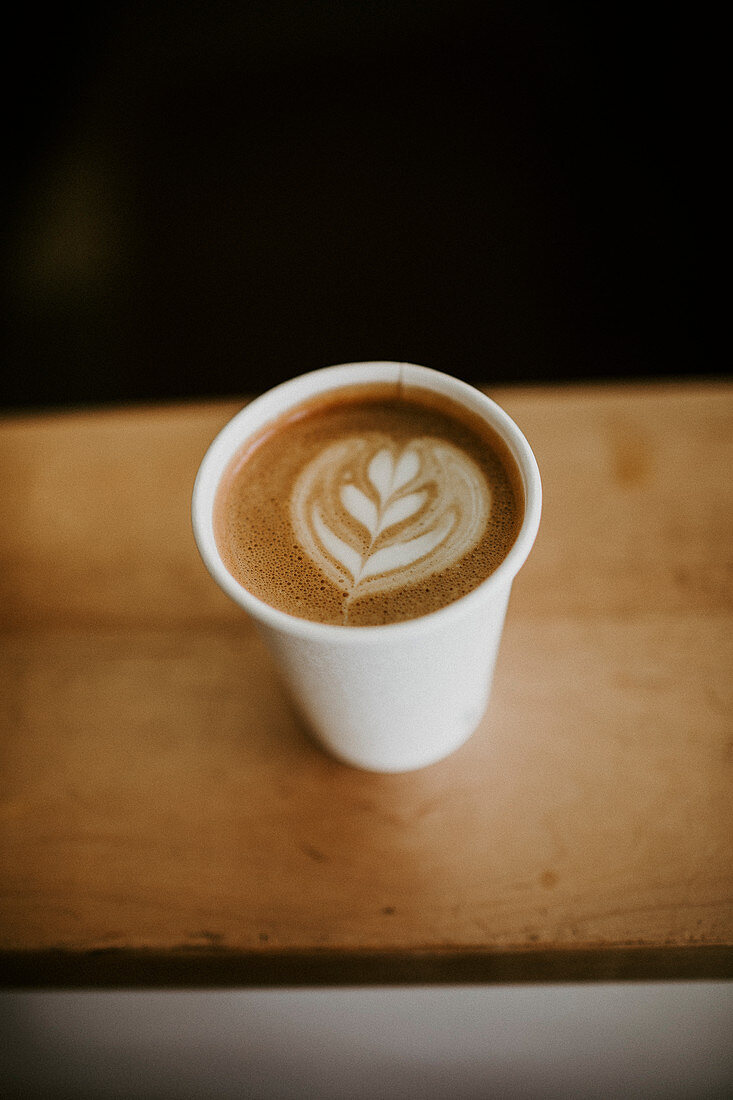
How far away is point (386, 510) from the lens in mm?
593

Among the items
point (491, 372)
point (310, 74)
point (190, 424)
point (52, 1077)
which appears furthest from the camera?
point (310, 74)

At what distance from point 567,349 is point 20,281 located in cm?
142

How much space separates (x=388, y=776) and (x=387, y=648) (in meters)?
0.25

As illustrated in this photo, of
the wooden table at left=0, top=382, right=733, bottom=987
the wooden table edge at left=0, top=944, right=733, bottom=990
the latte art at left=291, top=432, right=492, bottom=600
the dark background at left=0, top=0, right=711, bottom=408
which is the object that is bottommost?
the wooden table edge at left=0, top=944, right=733, bottom=990

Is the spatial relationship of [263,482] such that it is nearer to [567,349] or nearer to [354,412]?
[354,412]

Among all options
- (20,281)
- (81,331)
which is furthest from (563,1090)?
(20,281)

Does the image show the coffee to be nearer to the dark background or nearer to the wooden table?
the wooden table

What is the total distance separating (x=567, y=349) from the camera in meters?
1.74

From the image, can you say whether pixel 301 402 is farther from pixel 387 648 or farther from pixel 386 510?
pixel 387 648

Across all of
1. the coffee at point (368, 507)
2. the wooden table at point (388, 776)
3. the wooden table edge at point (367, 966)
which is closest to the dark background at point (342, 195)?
the wooden table at point (388, 776)

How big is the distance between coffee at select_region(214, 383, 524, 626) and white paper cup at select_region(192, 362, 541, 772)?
0.9 inches

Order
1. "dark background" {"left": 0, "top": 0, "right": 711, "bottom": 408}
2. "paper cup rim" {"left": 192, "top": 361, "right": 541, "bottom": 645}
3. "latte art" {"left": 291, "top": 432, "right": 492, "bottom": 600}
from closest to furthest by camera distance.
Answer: "paper cup rim" {"left": 192, "top": 361, "right": 541, "bottom": 645} < "latte art" {"left": 291, "top": 432, "right": 492, "bottom": 600} < "dark background" {"left": 0, "top": 0, "right": 711, "bottom": 408}

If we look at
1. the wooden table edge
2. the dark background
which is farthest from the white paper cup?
the dark background

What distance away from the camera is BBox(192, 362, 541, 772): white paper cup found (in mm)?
457
